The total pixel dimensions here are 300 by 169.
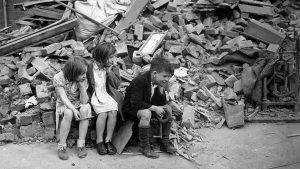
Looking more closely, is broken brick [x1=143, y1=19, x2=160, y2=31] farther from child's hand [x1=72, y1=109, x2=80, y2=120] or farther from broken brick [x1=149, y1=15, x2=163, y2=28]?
child's hand [x1=72, y1=109, x2=80, y2=120]

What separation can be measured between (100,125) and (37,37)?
259cm

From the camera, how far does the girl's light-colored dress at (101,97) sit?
5.25m

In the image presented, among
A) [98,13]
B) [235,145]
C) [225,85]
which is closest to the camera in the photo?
[235,145]

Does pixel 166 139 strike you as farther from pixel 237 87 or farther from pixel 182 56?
pixel 182 56

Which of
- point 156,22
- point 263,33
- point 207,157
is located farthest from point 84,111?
point 263,33

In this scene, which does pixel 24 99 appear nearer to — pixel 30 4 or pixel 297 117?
pixel 30 4

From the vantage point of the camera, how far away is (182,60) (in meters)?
7.10

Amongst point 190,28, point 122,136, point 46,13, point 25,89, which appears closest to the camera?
point 122,136

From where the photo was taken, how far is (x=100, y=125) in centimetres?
523

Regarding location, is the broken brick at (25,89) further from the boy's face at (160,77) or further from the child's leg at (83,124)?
the boy's face at (160,77)

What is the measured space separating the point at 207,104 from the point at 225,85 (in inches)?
24.0

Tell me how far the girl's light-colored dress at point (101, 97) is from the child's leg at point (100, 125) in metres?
0.07

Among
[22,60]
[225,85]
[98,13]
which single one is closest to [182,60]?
[225,85]

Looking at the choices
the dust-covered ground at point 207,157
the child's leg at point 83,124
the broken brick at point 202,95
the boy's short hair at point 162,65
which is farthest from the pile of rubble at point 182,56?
the boy's short hair at point 162,65
